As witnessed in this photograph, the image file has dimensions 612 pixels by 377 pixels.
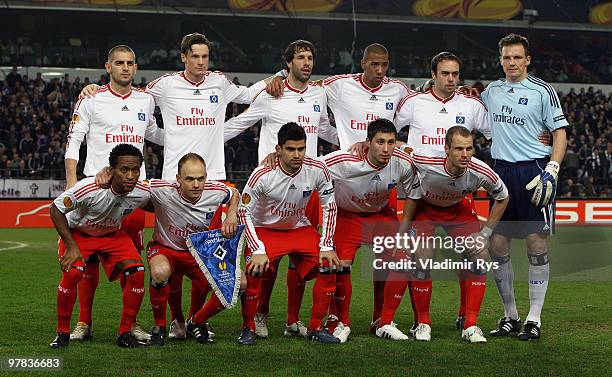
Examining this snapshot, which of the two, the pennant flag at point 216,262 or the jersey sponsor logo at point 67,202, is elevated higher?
the jersey sponsor logo at point 67,202

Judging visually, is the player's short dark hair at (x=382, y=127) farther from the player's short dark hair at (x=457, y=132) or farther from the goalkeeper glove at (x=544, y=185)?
the goalkeeper glove at (x=544, y=185)

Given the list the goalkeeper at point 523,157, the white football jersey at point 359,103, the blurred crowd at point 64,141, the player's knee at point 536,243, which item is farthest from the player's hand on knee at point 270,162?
the blurred crowd at point 64,141

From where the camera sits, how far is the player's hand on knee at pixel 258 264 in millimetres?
7867

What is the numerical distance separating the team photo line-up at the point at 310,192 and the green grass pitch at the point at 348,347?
240mm

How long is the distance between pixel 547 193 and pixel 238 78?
2394 centimetres

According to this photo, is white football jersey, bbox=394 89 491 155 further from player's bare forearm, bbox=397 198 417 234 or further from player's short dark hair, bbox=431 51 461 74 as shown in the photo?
player's bare forearm, bbox=397 198 417 234

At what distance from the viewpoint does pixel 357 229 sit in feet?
28.0

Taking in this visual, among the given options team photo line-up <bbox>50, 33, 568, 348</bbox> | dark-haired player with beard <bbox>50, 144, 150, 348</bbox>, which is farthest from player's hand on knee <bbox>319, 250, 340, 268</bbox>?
dark-haired player with beard <bbox>50, 144, 150, 348</bbox>

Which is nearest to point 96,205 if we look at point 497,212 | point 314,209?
point 314,209

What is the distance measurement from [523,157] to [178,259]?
3053 millimetres

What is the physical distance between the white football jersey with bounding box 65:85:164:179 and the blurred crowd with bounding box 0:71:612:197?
→ 13.8 meters

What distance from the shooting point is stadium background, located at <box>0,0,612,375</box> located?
35.5 ft

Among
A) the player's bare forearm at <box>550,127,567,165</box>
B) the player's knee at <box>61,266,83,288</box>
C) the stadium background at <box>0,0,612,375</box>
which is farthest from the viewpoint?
the stadium background at <box>0,0,612,375</box>

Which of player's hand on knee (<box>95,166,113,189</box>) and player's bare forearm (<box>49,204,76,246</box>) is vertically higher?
player's hand on knee (<box>95,166,113,189</box>)
